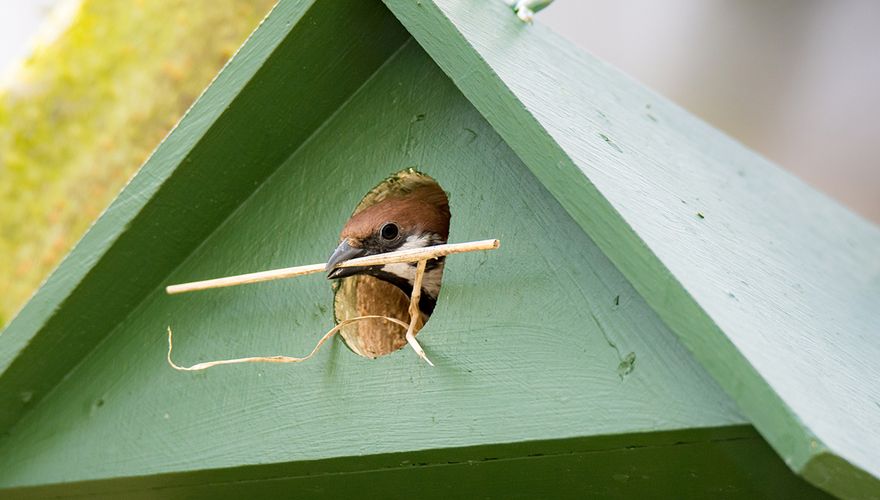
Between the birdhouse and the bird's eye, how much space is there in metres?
0.15

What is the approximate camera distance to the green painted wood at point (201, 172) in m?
2.04

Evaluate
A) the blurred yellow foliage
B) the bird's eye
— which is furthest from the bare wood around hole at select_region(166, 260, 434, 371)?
the blurred yellow foliage

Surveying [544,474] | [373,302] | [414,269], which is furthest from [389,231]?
[544,474]

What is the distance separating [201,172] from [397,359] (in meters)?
0.58

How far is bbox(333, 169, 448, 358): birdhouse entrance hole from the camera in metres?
2.10

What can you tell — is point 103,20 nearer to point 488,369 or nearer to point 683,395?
point 488,369

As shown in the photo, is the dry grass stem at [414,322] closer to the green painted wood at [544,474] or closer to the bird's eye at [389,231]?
the green painted wood at [544,474]

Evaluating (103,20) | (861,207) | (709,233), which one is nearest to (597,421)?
(709,233)

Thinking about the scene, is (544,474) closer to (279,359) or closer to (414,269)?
(279,359)

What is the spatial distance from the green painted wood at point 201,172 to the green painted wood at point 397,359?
0.04 meters

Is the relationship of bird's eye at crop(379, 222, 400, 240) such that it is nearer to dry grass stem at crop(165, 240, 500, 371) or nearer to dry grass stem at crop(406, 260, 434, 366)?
dry grass stem at crop(165, 240, 500, 371)

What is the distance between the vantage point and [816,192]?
128 inches

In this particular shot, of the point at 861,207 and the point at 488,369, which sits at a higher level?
the point at 861,207

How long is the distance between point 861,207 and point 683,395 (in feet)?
14.6
